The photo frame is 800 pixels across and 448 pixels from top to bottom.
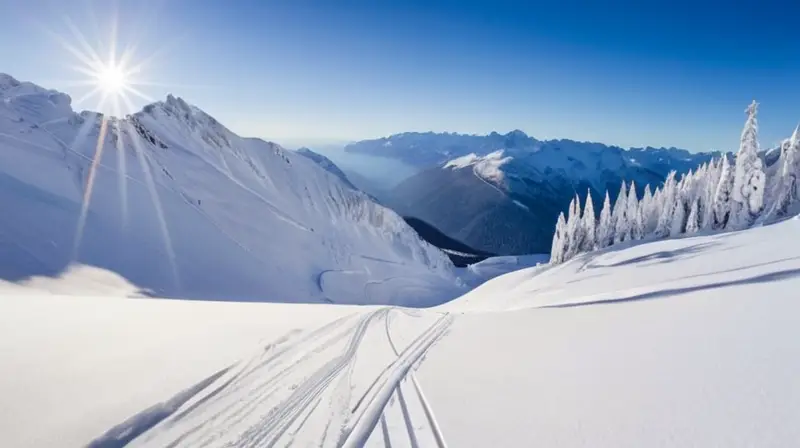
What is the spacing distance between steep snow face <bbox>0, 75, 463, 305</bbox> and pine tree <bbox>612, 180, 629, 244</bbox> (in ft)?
105

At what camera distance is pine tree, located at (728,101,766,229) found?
43.6m

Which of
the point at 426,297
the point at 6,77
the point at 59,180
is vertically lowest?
the point at 426,297

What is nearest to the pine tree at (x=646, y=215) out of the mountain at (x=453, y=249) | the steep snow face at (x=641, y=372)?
the steep snow face at (x=641, y=372)

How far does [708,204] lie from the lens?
164 ft

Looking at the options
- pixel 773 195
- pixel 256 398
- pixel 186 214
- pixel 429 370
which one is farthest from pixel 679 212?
pixel 186 214

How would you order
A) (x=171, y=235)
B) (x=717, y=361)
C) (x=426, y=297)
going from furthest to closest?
(x=426, y=297) < (x=171, y=235) < (x=717, y=361)

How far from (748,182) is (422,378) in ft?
178

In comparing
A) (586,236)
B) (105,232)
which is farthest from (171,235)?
(586,236)

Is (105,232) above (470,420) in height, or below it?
above

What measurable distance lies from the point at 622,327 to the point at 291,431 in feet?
27.8

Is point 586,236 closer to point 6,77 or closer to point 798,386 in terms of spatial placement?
point 798,386

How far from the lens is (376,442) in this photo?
19.1 feet

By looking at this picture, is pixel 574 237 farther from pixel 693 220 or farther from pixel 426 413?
pixel 426 413

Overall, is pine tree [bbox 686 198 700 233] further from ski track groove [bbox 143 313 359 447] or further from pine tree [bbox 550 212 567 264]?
ski track groove [bbox 143 313 359 447]
